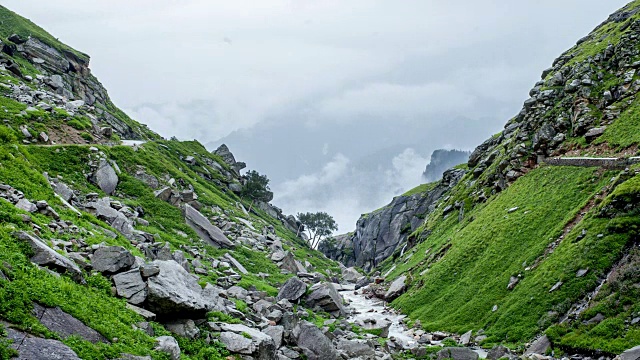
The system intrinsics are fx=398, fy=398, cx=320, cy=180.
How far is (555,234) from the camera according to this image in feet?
153

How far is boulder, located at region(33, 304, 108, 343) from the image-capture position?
15.3 meters

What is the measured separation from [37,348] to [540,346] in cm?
3462

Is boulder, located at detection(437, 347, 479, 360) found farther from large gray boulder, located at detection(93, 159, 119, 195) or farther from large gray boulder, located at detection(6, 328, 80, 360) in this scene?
large gray boulder, located at detection(93, 159, 119, 195)

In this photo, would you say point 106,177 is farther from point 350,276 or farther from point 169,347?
point 350,276

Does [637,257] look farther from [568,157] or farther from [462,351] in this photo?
[568,157]

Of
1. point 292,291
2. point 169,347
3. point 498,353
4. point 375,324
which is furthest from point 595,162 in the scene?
point 169,347

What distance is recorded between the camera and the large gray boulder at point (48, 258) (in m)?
18.9

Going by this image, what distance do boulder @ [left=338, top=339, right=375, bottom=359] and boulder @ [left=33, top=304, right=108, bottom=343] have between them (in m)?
19.8

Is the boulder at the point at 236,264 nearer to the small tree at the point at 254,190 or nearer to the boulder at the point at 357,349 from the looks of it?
the boulder at the point at 357,349

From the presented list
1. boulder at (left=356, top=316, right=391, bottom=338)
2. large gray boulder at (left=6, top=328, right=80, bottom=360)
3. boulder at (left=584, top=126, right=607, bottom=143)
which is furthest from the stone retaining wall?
large gray boulder at (left=6, top=328, right=80, bottom=360)

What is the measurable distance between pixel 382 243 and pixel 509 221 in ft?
360

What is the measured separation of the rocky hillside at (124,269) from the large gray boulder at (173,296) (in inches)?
3.0

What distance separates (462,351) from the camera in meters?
33.3

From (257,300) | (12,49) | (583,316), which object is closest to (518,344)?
(583,316)
